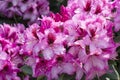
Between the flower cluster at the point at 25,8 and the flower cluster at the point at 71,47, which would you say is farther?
the flower cluster at the point at 25,8

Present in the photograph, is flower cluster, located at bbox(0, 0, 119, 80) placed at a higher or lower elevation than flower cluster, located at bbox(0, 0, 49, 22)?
higher

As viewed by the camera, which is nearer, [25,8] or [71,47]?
[71,47]

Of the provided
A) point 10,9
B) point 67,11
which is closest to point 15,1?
point 10,9

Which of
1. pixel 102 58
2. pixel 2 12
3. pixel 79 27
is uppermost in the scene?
pixel 79 27

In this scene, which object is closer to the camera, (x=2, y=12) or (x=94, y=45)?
(x=94, y=45)

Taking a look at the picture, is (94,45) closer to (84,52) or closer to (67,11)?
(84,52)

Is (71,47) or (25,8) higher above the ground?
(71,47)

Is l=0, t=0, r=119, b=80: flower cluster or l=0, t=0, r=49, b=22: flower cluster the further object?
l=0, t=0, r=49, b=22: flower cluster

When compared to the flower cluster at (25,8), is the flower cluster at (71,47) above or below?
above
